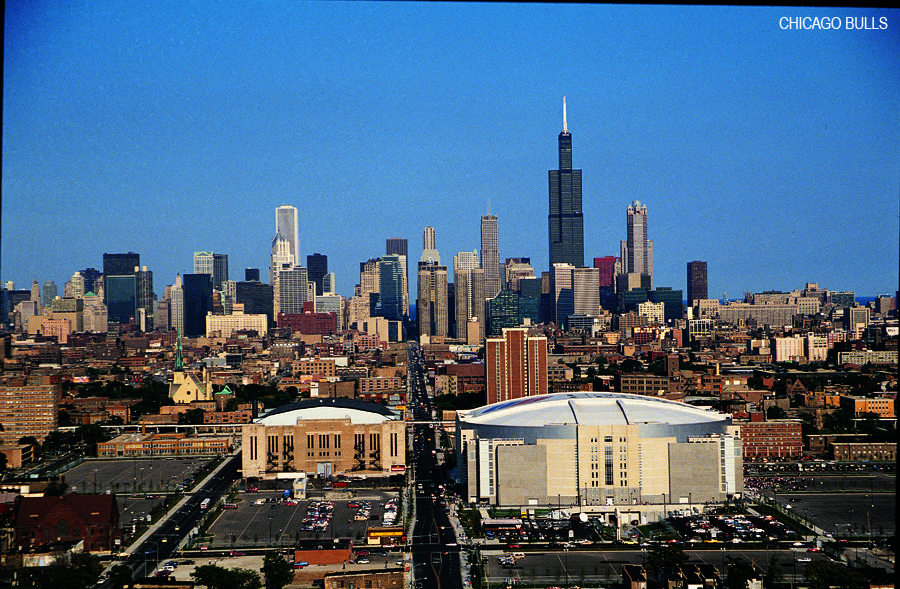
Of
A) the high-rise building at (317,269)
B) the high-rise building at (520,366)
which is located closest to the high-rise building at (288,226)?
the high-rise building at (317,269)

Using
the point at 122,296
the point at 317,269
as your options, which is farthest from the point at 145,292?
the point at 317,269

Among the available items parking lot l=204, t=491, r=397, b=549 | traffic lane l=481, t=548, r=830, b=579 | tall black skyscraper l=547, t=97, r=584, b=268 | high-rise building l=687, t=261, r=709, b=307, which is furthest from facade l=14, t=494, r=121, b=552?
tall black skyscraper l=547, t=97, r=584, b=268

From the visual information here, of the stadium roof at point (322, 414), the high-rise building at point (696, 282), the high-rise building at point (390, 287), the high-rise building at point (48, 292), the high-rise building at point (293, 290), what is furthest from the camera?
the high-rise building at point (390, 287)

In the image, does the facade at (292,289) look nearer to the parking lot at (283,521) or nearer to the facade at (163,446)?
the facade at (163,446)

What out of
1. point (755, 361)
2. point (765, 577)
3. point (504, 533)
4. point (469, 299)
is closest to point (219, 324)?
point (469, 299)

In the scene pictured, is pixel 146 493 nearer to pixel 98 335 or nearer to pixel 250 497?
pixel 250 497

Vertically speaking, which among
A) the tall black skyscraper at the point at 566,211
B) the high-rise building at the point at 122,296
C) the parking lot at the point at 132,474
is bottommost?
the parking lot at the point at 132,474
